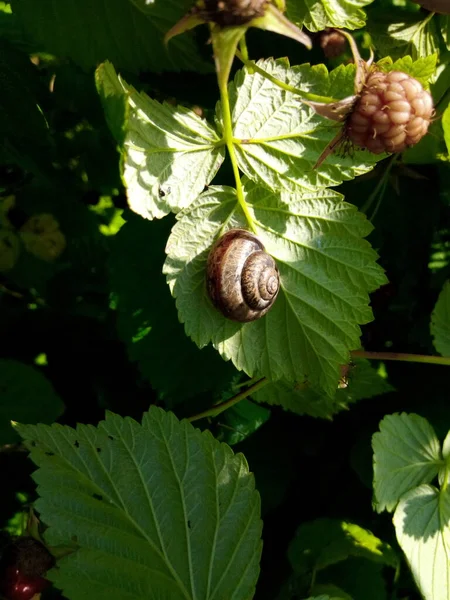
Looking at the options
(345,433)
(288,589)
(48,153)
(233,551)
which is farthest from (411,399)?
(48,153)

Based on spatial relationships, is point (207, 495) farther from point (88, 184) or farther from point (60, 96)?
point (60, 96)

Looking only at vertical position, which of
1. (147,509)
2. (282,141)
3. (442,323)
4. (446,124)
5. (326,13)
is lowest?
(442,323)

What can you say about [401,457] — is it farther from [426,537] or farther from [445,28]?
[445,28]

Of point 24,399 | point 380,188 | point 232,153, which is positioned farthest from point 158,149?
point 380,188

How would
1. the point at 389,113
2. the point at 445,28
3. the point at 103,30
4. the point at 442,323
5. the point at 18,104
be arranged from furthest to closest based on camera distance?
the point at 442,323, the point at 445,28, the point at 18,104, the point at 103,30, the point at 389,113

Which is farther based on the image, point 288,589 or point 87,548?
point 288,589

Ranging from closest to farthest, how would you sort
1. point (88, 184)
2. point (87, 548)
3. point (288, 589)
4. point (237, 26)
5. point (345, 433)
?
point (237, 26) < point (87, 548) < point (288, 589) < point (88, 184) < point (345, 433)

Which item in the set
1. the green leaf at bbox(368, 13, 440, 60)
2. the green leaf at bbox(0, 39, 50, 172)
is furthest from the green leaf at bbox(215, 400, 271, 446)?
A: the green leaf at bbox(368, 13, 440, 60)
